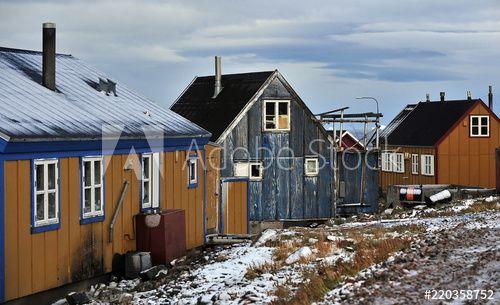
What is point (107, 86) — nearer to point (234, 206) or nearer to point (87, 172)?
point (87, 172)

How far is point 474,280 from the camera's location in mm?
12477

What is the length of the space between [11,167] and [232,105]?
2066 cm

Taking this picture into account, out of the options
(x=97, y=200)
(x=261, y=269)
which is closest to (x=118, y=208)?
(x=97, y=200)

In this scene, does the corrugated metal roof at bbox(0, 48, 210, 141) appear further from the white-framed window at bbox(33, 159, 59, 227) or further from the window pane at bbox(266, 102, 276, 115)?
the window pane at bbox(266, 102, 276, 115)

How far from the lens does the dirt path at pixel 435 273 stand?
1189 centimetres

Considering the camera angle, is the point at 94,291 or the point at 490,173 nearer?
the point at 94,291

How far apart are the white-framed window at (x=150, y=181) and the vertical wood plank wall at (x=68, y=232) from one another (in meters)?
0.29

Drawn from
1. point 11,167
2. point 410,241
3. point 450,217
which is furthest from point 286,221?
point 11,167

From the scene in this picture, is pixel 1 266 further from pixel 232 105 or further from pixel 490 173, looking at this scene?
pixel 490 173

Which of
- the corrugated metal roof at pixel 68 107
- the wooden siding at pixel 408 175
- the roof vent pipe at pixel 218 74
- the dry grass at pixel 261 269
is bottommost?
the dry grass at pixel 261 269

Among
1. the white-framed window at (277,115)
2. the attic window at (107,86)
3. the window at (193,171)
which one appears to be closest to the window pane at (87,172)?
the attic window at (107,86)

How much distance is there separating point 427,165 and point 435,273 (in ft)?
106

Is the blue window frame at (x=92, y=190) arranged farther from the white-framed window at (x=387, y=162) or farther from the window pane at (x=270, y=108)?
the white-framed window at (x=387, y=162)

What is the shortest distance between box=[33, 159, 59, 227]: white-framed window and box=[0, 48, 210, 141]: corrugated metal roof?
0.59 m
